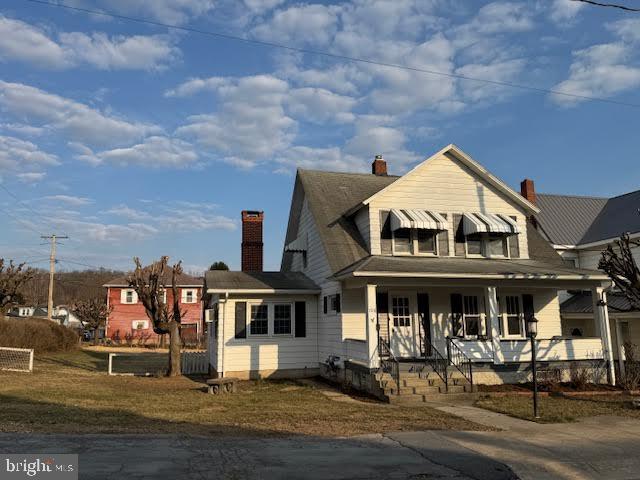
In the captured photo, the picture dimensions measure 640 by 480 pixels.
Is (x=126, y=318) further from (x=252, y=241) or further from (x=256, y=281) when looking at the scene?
(x=256, y=281)

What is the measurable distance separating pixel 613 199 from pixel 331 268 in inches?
792

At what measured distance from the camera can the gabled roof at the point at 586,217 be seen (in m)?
24.9

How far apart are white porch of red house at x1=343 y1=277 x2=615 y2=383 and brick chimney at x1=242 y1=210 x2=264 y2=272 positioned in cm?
674

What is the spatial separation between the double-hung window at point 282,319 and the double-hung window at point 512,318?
8.02 m

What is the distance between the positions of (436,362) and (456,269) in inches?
117

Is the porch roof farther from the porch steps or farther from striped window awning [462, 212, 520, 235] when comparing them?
the porch steps

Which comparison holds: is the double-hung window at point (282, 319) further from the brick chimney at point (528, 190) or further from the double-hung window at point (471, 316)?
the brick chimney at point (528, 190)

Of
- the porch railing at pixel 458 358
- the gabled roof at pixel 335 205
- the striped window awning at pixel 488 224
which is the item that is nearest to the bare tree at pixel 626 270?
the striped window awning at pixel 488 224

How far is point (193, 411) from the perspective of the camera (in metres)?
12.0

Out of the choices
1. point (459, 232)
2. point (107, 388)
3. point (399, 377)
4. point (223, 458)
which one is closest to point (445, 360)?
point (399, 377)

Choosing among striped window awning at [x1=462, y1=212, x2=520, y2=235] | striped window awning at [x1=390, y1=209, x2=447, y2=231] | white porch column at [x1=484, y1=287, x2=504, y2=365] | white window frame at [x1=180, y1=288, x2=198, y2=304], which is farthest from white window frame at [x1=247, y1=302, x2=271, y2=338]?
white window frame at [x1=180, y1=288, x2=198, y2=304]

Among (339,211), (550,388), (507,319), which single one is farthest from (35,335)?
(550,388)

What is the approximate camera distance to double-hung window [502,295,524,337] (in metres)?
18.5

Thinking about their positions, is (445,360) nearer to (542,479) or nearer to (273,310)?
(273,310)
